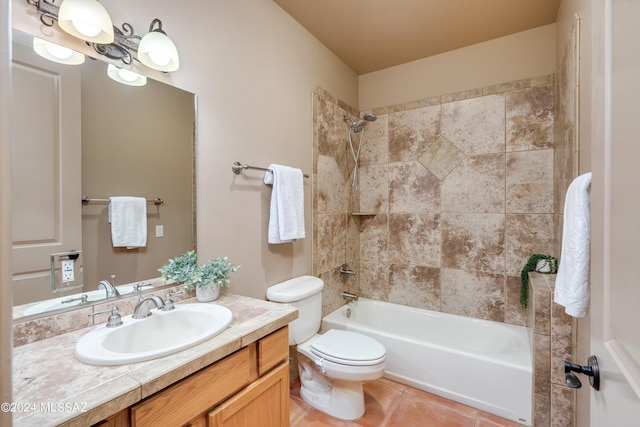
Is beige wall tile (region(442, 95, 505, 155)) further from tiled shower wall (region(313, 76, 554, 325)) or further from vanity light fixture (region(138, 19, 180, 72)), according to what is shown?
vanity light fixture (region(138, 19, 180, 72))

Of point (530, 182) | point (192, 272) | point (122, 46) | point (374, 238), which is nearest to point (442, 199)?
point (530, 182)

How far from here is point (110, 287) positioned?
47.5 inches

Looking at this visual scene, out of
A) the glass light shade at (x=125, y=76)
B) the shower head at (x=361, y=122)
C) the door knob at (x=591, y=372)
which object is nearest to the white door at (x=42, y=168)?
the glass light shade at (x=125, y=76)

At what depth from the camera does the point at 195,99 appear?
148cm

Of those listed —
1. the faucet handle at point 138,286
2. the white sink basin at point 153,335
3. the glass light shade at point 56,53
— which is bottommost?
the white sink basin at point 153,335

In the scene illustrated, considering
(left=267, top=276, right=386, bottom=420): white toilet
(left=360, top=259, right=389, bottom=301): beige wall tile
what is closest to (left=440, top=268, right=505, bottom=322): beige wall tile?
(left=360, top=259, right=389, bottom=301): beige wall tile

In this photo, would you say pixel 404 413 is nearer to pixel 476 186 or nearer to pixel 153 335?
pixel 153 335

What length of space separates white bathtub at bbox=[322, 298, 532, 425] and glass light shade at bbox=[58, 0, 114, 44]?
2.26 m

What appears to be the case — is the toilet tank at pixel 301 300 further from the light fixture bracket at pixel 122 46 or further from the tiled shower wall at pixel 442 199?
the light fixture bracket at pixel 122 46

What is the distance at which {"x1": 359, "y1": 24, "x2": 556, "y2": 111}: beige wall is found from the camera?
2.24 m

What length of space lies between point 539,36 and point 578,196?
2064 millimetres

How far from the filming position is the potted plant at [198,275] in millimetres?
1371

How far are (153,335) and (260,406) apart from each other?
1.71ft

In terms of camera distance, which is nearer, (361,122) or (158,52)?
(158,52)
